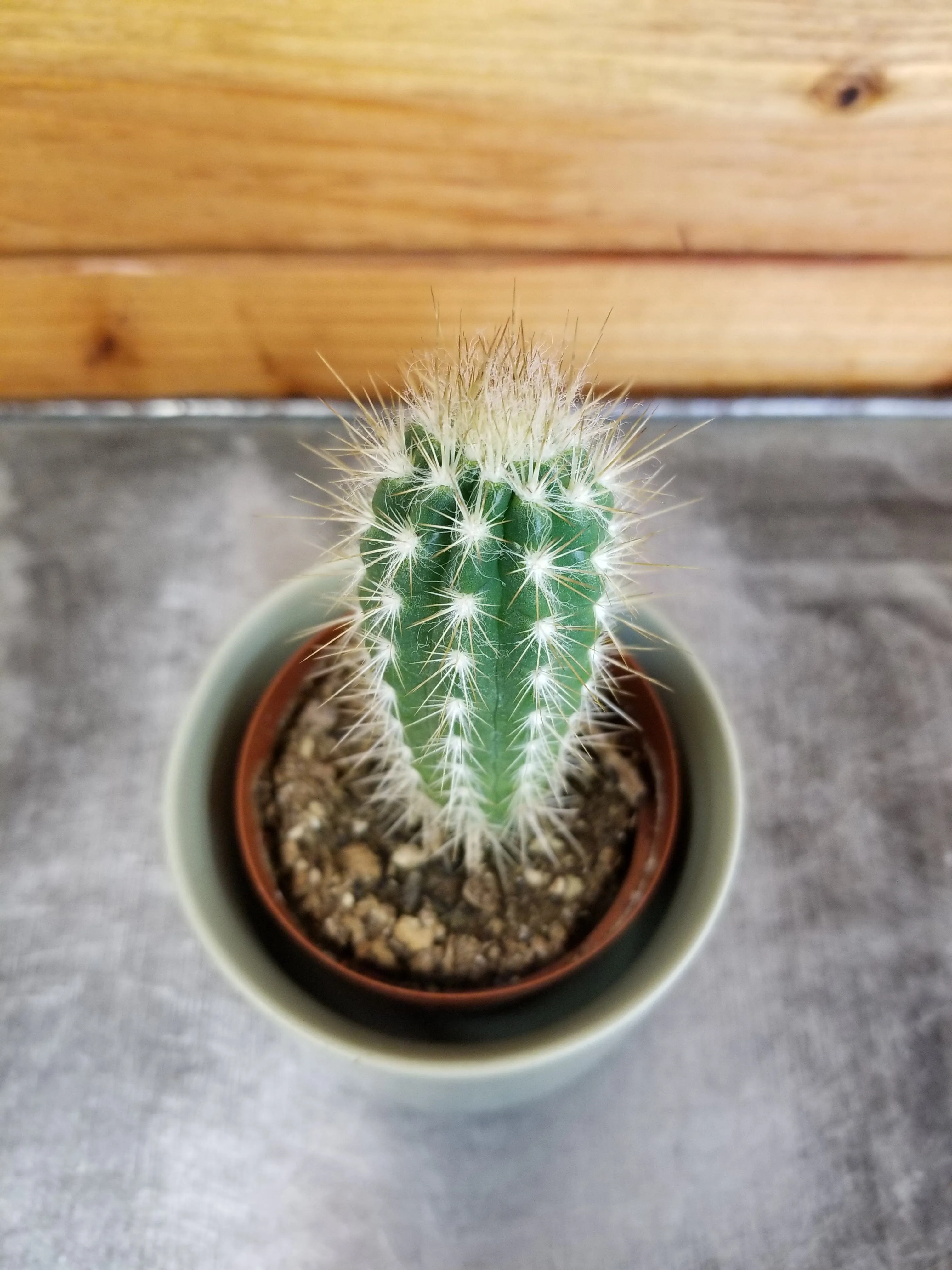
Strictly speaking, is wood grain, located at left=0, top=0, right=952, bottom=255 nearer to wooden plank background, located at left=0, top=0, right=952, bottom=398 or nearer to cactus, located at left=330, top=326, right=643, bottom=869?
wooden plank background, located at left=0, top=0, right=952, bottom=398

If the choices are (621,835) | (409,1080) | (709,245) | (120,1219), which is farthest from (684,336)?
(120,1219)

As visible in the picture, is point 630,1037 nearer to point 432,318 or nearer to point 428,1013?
point 428,1013

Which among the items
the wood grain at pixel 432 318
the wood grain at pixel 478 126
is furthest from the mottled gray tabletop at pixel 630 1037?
the wood grain at pixel 478 126

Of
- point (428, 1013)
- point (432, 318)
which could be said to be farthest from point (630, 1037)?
point (432, 318)

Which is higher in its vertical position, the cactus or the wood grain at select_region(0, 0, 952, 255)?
the wood grain at select_region(0, 0, 952, 255)

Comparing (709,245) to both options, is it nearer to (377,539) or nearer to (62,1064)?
(377,539)

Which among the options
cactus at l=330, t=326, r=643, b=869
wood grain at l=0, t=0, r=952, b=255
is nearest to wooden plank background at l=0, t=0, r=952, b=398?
wood grain at l=0, t=0, r=952, b=255

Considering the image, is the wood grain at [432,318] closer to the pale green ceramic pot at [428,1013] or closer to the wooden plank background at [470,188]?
the wooden plank background at [470,188]
